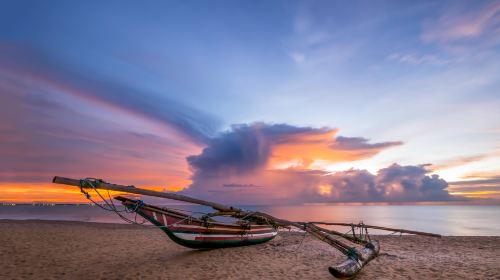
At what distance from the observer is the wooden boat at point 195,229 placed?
10.3m

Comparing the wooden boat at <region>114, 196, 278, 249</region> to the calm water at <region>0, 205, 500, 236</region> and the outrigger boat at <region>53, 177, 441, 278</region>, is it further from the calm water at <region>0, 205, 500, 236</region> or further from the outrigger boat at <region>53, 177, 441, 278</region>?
the calm water at <region>0, 205, 500, 236</region>

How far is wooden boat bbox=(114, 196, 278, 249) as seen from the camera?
1031cm

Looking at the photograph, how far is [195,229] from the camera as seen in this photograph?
11.8 meters

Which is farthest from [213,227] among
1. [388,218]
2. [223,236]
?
[388,218]

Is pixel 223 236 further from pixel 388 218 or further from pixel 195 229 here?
pixel 388 218

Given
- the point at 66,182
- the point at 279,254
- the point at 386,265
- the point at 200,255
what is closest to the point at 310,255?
the point at 279,254

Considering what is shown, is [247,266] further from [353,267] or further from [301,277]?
[353,267]

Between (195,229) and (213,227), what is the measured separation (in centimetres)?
106

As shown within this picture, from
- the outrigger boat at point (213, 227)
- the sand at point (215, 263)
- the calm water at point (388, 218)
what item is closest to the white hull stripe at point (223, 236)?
the outrigger boat at point (213, 227)

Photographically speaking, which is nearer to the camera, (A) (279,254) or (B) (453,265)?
(B) (453,265)

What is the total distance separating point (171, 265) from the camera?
35.2 ft

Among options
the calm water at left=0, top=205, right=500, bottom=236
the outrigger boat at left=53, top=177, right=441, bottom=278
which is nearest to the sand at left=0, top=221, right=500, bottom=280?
the outrigger boat at left=53, top=177, right=441, bottom=278

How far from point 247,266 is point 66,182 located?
713cm

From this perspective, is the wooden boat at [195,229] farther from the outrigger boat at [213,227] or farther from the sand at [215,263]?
the sand at [215,263]
